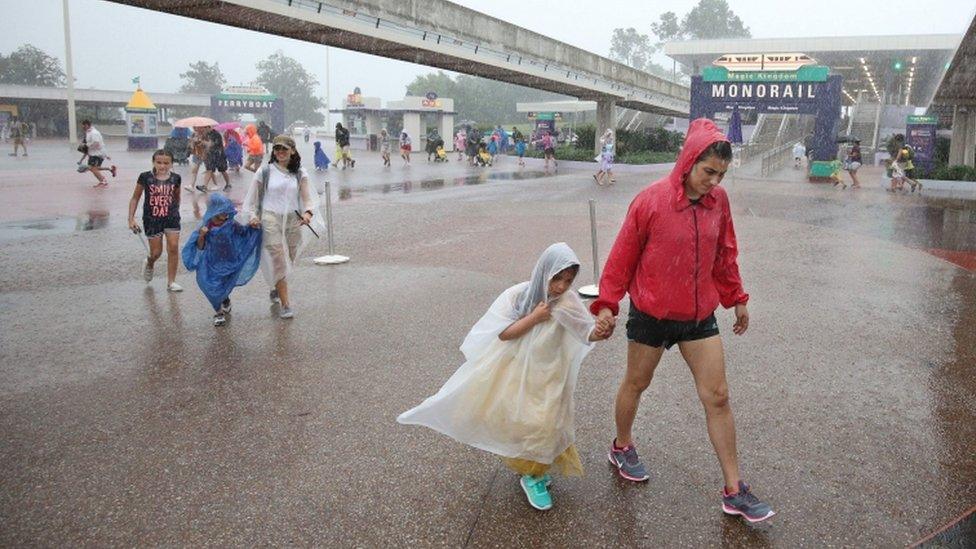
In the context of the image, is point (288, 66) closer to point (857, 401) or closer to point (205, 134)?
point (205, 134)

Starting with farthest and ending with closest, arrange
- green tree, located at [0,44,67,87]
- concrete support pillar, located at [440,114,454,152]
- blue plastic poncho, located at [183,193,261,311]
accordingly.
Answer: green tree, located at [0,44,67,87] < concrete support pillar, located at [440,114,454,152] < blue plastic poncho, located at [183,193,261,311]

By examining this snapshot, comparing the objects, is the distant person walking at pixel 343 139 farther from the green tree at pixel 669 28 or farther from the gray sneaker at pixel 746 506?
the green tree at pixel 669 28

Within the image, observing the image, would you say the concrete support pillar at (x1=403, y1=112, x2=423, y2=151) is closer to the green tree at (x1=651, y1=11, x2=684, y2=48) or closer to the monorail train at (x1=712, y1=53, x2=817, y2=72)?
the monorail train at (x1=712, y1=53, x2=817, y2=72)

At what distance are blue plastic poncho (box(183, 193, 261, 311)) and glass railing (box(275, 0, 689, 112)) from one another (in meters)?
10.1

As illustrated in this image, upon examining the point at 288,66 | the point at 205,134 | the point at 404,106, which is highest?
the point at 288,66

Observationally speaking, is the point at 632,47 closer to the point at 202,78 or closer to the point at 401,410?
the point at 202,78

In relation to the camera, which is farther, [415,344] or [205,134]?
[205,134]

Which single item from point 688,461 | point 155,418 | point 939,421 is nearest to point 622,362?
point 688,461

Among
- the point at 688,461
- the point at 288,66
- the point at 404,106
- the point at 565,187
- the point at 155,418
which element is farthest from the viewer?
the point at 288,66

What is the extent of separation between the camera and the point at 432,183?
19.3 m

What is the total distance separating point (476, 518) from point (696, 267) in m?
1.52

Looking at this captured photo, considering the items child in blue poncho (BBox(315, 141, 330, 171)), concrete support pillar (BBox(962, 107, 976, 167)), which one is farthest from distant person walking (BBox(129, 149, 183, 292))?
concrete support pillar (BBox(962, 107, 976, 167))

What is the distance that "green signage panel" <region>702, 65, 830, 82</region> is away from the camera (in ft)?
77.2

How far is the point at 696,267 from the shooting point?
3.14 m
